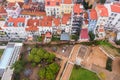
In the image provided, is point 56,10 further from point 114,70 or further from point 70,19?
point 114,70

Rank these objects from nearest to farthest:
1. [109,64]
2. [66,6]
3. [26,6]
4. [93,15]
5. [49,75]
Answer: [49,75]
[109,64]
[93,15]
[66,6]
[26,6]

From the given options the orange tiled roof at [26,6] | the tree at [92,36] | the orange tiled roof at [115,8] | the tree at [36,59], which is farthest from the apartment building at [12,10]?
the orange tiled roof at [115,8]

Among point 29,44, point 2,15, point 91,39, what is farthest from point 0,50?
point 91,39

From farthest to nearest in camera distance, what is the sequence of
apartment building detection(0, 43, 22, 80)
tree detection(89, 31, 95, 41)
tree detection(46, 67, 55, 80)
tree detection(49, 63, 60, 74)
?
tree detection(89, 31, 95, 41)
apartment building detection(0, 43, 22, 80)
tree detection(49, 63, 60, 74)
tree detection(46, 67, 55, 80)

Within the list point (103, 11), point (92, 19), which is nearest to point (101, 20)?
point (103, 11)

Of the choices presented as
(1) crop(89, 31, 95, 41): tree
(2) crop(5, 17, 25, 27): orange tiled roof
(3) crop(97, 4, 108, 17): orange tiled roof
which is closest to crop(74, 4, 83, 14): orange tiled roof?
(3) crop(97, 4, 108, 17): orange tiled roof

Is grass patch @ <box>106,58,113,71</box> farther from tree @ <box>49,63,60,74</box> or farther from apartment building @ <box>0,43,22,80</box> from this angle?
apartment building @ <box>0,43,22,80</box>

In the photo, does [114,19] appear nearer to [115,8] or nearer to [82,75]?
[115,8]

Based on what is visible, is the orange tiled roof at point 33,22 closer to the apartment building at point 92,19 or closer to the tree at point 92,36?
the apartment building at point 92,19
